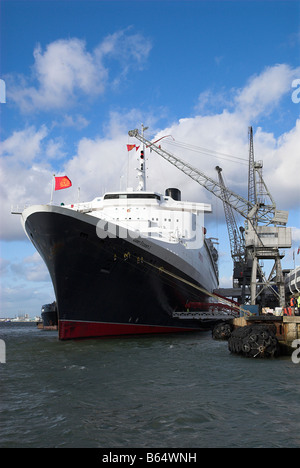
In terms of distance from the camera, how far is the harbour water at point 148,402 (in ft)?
22.1

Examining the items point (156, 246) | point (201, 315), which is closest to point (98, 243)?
point (156, 246)

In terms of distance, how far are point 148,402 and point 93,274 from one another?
41.2 feet

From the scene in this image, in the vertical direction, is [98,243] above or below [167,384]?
above

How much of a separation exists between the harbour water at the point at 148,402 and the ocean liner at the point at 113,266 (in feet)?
18.3

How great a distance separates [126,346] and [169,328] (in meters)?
8.09

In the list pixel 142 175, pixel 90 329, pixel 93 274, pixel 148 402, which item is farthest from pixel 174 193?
pixel 148 402

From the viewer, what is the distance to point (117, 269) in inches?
839

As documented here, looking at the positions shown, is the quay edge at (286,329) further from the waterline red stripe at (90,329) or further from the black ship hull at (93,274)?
the waterline red stripe at (90,329)

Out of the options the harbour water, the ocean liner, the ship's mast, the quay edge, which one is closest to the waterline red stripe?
the ocean liner

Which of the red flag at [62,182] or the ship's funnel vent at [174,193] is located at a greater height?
the ship's funnel vent at [174,193]

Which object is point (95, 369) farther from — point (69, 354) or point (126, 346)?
point (126, 346)

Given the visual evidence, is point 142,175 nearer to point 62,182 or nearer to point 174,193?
point 174,193

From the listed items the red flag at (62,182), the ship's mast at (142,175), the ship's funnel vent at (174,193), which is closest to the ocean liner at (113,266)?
the red flag at (62,182)

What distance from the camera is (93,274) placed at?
2091 cm
